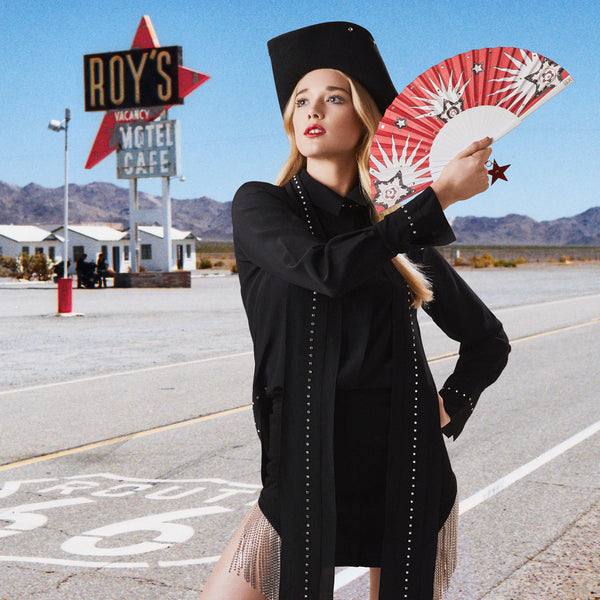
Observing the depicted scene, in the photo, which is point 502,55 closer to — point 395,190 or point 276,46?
point 395,190

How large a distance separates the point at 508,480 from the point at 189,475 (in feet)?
7.46

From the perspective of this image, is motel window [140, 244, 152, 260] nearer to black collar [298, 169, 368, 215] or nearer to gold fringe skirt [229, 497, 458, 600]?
black collar [298, 169, 368, 215]

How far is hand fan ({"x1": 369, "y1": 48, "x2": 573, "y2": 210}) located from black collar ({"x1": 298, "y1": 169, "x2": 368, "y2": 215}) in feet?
0.49

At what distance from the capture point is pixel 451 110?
1.83 metres

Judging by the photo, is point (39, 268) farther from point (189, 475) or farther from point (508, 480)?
point (508, 480)

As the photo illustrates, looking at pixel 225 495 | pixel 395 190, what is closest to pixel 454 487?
pixel 395 190

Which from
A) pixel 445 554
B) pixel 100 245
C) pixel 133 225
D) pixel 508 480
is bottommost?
pixel 508 480

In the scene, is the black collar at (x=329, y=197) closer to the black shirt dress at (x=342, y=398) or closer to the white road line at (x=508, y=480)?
the black shirt dress at (x=342, y=398)

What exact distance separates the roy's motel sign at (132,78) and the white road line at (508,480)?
3309 centimetres

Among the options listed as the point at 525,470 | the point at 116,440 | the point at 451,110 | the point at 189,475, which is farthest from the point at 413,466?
the point at 116,440

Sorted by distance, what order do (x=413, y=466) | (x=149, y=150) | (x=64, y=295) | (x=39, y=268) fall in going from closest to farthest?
1. (x=413, y=466)
2. (x=64, y=295)
3. (x=149, y=150)
4. (x=39, y=268)

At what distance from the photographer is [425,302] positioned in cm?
213

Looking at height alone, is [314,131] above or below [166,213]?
below

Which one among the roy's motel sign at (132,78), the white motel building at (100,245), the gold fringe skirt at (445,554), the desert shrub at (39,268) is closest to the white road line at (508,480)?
the gold fringe skirt at (445,554)
